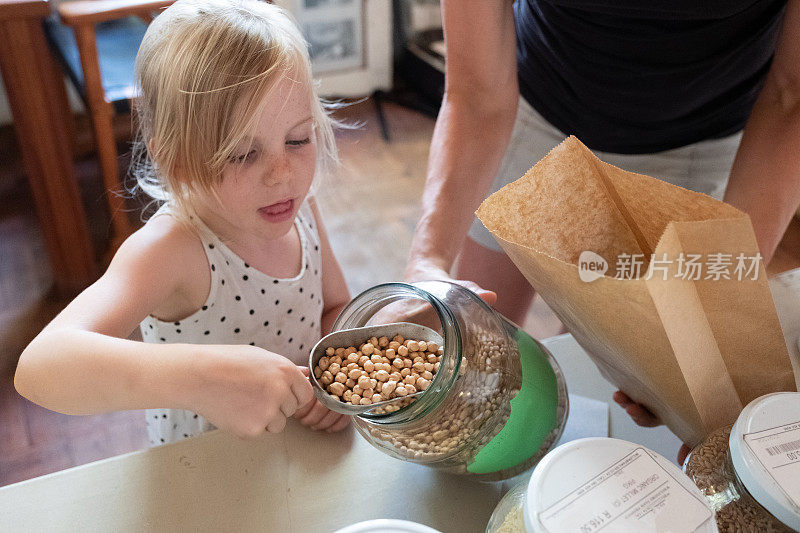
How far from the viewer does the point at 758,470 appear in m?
0.46

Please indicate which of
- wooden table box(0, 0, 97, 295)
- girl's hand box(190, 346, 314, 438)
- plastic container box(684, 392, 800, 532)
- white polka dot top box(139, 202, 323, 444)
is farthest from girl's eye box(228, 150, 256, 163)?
wooden table box(0, 0, 97, 295)

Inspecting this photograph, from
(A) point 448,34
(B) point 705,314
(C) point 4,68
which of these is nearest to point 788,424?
(B) point 705,314

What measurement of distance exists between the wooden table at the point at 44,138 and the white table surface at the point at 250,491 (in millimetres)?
1481

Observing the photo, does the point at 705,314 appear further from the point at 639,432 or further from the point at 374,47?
the point at 374,47

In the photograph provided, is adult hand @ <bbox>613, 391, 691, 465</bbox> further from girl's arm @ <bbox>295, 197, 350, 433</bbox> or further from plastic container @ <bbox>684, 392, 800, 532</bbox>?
girl's arm @ <bbox>295, 197, 350, 433</bbox>

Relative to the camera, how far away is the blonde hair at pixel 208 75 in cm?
78

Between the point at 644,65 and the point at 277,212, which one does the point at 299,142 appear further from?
the point at 644,65

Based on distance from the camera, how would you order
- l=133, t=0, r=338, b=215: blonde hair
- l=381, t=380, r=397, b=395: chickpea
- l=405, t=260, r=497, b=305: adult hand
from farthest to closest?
1. l=133, t=0, r=338, b=215: blonde hair
2. l=405, t=260, r=497, b=305: adult hand
3. l=381, t=380, r=397, b=395: chickpea

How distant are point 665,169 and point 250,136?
649 millimetres

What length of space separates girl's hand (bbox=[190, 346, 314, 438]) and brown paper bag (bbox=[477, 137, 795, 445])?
0.78 ft

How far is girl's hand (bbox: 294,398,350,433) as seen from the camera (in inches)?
28.1

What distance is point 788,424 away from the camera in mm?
490

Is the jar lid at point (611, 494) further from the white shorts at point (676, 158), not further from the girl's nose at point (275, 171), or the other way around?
the white shorts at point (676, 158)

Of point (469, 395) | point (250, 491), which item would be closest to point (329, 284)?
point (250, 491)
